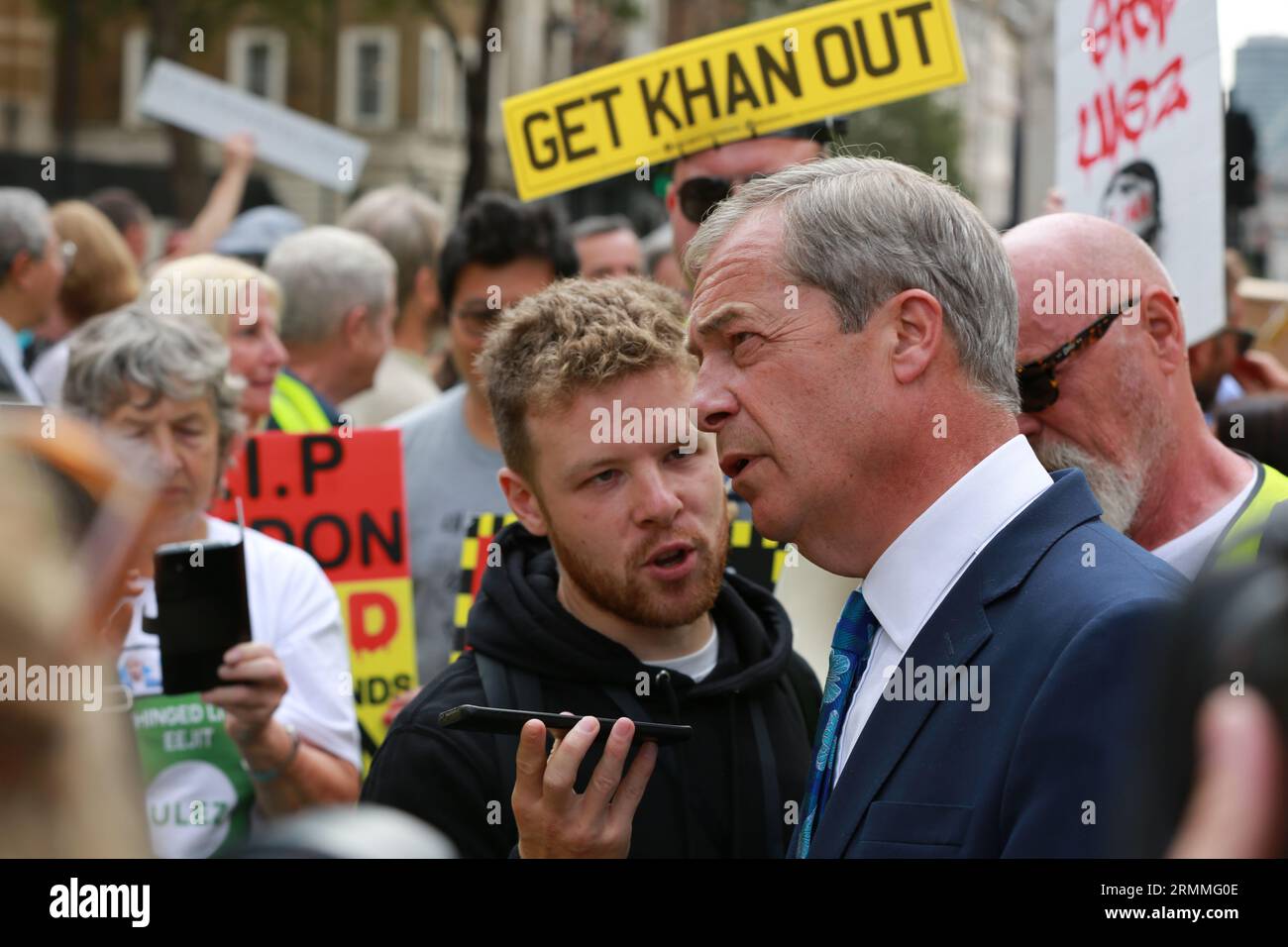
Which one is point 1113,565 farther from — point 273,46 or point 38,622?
point 273,46

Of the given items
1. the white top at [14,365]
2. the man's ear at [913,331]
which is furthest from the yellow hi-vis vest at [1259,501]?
the white top at [14,365]

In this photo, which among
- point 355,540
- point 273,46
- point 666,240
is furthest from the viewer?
point 273,46

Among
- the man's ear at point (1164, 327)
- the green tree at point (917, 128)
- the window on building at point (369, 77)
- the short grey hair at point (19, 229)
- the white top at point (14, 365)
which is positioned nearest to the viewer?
the man's ear at point (1164, 327)

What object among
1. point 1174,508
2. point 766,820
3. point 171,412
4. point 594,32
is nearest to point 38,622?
point 766,820

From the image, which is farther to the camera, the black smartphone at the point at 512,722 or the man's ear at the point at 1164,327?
the man's ear at the point at 1164,327

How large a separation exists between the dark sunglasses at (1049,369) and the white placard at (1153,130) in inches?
38.7

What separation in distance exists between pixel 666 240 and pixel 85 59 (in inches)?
1461

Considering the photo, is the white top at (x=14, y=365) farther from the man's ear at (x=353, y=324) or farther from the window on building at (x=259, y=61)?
the window on building at (x=259, y=61)

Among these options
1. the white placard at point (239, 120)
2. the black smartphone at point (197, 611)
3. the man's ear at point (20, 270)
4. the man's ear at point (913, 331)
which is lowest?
the black smartphone at point (197, 611)

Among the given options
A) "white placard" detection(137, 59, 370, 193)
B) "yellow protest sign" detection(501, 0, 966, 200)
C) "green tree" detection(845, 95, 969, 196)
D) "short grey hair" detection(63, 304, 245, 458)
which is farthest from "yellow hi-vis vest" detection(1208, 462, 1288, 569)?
"green tree" detection(845, 95, 969, 196)

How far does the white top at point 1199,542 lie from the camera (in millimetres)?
3008

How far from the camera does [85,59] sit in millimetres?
41500

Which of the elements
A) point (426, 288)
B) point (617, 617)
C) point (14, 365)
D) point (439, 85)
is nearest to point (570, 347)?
point (617, 617)
